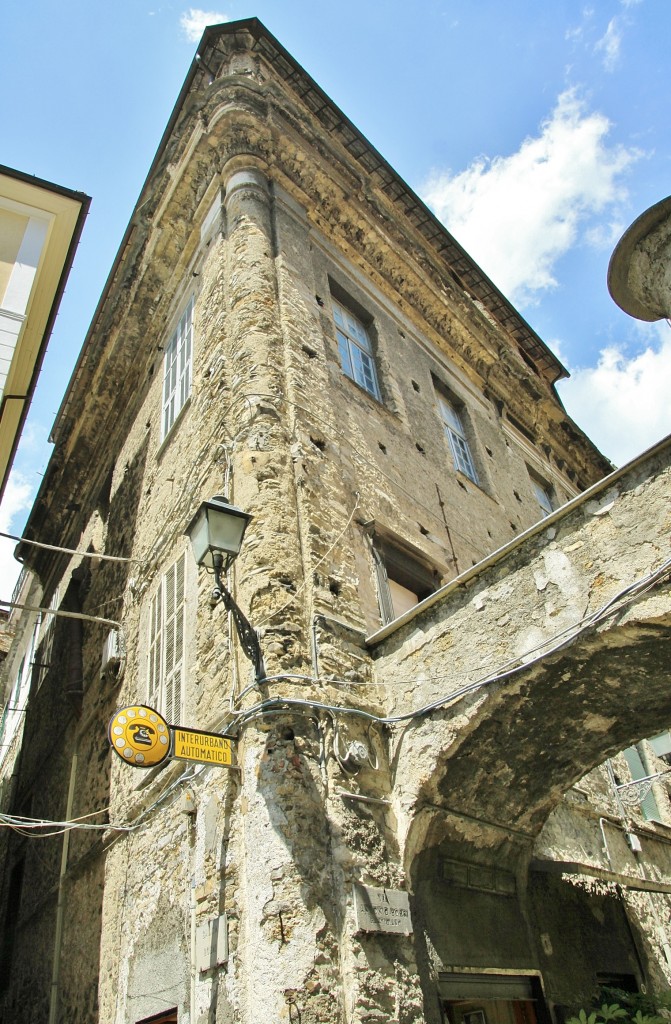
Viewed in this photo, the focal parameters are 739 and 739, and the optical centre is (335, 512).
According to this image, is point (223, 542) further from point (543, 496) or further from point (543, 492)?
point (543, 492)

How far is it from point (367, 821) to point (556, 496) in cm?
909

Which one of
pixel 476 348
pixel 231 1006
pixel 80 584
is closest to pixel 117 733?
pixel 231 1006

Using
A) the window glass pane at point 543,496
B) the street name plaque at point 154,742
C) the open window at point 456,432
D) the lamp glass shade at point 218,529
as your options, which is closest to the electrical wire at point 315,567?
the lamp glass shade at point 218,529

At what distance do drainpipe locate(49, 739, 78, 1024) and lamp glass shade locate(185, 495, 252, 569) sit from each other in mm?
4498

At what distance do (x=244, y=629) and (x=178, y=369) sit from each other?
4.55 metres

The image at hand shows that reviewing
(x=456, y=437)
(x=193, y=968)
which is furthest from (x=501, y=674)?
(x=456, y=437)

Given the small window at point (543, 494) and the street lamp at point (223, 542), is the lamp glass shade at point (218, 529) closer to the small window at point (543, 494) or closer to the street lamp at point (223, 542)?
the street lamp at point (223, 542)

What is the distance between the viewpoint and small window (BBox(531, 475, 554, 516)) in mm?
11617

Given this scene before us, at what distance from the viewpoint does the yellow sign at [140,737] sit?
4090 millimetres

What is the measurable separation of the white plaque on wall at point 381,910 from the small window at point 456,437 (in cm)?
562

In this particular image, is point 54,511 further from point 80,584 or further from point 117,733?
point 117,733

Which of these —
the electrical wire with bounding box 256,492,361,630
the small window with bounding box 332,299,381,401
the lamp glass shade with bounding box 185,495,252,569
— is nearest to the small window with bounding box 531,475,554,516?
the small window with bounding box 332,299,381,401

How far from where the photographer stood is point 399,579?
6.50 meters

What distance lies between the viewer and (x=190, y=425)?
7285 millimetres
